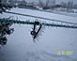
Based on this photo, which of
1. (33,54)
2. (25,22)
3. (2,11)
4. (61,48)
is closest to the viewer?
(25,22)

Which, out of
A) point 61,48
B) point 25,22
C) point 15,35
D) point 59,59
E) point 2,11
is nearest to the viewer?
point 25,22

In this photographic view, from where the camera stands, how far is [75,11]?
6.09 ft

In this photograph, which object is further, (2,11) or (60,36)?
(60,36)

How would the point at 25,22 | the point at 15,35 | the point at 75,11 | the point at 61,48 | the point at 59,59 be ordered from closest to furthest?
the point at 25,22
the point at 75,11
the point at 59,59
the point at 61,48
the point at 15,35

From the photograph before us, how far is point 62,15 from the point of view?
1.90m

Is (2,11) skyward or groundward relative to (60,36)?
skyward

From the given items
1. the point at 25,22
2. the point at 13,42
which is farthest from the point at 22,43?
the point at 25,22

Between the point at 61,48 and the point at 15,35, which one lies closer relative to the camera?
the point at 61,48

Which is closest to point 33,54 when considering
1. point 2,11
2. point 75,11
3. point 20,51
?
point 20,51

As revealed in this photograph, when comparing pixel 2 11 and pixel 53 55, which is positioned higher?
pixel 2 11

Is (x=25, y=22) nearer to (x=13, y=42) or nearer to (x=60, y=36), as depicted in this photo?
(x=13, y=42)

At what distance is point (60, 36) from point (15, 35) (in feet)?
2.57

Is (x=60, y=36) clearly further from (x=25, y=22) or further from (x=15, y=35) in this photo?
(x=25, y=22)

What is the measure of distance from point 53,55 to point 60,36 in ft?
2.66
